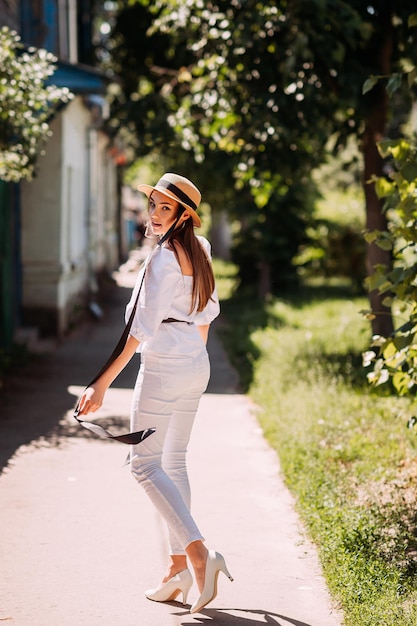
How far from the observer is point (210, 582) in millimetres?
4500

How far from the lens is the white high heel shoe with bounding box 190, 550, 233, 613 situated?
4480mm

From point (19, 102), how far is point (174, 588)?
19.4ft

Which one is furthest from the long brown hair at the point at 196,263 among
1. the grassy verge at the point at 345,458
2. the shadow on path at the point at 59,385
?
the shadow on path at the point at 59,385

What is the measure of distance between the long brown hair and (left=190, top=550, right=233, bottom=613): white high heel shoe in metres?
1.09

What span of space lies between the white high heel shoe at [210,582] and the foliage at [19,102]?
5.67 meters

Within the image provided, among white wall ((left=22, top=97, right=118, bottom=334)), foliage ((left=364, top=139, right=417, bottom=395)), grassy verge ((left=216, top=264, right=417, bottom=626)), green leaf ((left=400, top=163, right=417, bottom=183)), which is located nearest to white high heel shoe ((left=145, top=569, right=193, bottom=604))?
grassy verge ((left=216, top=264, right=417, bottom=626))

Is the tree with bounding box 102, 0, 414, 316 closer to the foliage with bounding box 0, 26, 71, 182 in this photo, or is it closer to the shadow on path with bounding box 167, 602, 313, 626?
the foliage with bounding box 0, 26, 71, 182

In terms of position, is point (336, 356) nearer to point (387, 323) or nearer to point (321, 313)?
point (387, 323)

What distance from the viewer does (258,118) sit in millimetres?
10469

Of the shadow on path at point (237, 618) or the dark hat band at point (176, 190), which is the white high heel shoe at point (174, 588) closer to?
the shadow on path at point (237, 618)

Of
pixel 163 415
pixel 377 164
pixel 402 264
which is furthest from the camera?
pixel 377 164

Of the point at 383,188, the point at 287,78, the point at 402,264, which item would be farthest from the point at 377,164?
the point at 402,264

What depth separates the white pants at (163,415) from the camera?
14.8 feet

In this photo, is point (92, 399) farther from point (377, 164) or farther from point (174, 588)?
point (377, 164)
